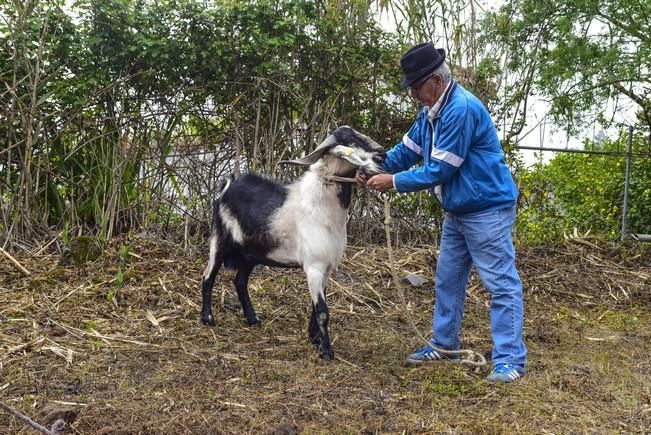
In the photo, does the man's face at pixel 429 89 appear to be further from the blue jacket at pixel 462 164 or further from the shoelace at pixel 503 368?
the shoelace at pixel 503 368

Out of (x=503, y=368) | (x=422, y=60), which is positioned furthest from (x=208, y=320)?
(x=422, y=60)

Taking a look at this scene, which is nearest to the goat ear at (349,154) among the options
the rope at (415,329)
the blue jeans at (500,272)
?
the rope at (415,329)

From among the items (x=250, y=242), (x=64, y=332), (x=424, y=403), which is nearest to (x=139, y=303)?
(x=64, y=332)

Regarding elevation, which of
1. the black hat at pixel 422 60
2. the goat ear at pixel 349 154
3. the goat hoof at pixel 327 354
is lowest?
the goat hoof at pixel 327 354

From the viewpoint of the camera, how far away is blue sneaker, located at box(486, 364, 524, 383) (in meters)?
4.26

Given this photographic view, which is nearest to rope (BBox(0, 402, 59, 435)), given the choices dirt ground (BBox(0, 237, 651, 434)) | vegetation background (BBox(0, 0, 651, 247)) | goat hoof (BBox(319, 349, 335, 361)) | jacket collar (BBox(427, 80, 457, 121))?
dirt ground (BBox(0, 237, 651, 434))

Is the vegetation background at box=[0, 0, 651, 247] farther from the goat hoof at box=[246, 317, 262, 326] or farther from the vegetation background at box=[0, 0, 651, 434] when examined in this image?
the goat hoof at box=[246, 317, 262, 326]

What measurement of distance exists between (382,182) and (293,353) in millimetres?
1301

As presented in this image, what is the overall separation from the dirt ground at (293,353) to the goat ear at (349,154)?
128 centimetres

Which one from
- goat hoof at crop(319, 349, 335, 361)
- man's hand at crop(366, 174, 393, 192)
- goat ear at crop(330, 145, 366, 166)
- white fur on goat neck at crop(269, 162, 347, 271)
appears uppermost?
goat ear at crop(330, 145, 366, 166)

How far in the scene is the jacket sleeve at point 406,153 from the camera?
4.75 meters

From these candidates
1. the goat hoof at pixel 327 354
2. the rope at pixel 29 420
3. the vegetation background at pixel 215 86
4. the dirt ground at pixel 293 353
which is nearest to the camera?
the rope at pixel 29 420

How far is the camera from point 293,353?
478 cm

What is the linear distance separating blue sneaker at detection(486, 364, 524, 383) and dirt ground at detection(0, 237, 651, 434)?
0.09 meters
